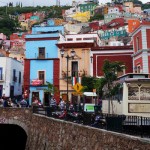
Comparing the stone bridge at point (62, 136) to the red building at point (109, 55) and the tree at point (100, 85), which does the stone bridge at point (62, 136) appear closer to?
the tree at point (100, 85)

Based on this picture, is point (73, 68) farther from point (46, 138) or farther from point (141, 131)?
point (141, 131)

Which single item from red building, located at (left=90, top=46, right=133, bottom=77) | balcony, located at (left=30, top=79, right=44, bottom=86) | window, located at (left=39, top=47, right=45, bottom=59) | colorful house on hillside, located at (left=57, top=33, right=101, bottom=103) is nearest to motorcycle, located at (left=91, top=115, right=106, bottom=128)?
red building, located at (left=90, top=46, right=133, bottom=77)

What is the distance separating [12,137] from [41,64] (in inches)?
483

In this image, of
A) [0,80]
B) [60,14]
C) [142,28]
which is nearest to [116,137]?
[142,28]

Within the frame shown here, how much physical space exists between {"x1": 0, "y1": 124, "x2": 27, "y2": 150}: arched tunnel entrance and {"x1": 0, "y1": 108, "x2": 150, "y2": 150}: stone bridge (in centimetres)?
412

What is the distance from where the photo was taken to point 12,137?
29.6 metres

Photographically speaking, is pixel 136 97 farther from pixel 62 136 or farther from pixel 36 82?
pixel 36 82

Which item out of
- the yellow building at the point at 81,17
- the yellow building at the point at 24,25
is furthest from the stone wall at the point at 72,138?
the yellow building at the point at 81,17

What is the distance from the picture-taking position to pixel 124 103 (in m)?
15.8

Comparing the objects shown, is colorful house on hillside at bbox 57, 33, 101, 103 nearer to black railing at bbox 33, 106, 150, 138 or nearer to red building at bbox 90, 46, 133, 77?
red building at bbox 90, 46, 133, 77

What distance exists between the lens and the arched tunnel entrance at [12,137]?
28.1 m

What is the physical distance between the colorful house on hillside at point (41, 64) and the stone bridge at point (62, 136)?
1454 centimetres

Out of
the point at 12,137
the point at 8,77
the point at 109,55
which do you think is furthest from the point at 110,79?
the point at 8,77

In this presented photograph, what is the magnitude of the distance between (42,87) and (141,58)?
13260mm
